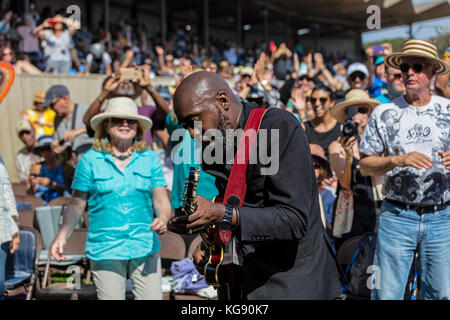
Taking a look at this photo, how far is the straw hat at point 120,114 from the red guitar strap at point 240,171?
234 cm

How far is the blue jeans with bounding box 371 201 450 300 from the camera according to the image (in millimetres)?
3465

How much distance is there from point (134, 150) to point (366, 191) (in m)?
2.02

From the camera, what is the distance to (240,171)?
2.01 m

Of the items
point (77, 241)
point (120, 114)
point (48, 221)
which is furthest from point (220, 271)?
point (48, 221)

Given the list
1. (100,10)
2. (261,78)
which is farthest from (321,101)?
(100,10)

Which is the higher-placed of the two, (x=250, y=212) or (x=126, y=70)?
(x=126, y=70)

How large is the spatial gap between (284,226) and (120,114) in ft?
8.60

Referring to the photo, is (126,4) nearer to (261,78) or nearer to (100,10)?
(100,10)

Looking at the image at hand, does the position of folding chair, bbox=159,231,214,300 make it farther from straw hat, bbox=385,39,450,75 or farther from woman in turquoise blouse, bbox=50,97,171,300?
straw hat, bbox=385,39,450,75

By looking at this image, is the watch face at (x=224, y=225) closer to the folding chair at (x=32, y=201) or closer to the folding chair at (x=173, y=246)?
the folding chair at (x=173, y=246)

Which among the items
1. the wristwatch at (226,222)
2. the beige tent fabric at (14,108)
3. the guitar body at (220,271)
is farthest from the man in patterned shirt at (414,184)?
the beige tent fabric at (14,108)

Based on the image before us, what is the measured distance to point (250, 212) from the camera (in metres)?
1.94

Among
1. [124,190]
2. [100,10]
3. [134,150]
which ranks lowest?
[124,190]

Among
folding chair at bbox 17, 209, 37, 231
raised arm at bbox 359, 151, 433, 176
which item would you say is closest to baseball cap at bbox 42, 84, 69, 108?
folding chair at bbox 17, 209, 37, 231
